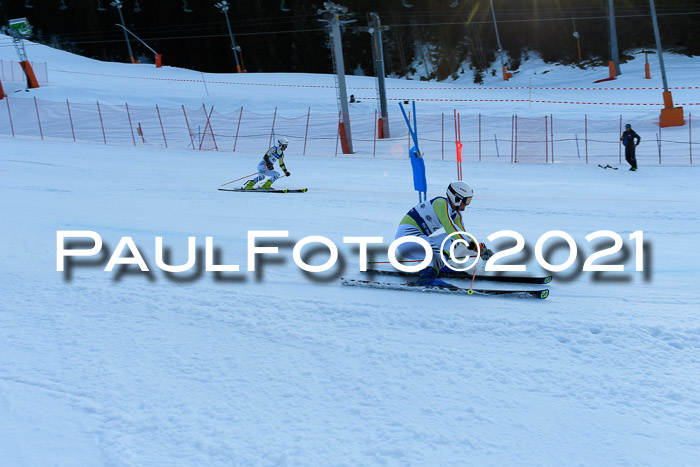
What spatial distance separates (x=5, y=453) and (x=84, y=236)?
20.9 ft

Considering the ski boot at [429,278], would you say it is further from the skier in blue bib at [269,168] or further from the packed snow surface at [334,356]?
the skier in blue bib at [269,168]

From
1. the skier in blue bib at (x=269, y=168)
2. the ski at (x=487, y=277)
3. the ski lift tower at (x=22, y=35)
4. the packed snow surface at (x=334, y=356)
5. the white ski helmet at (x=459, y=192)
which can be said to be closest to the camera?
the packed snow surface at (x=334, y=356)

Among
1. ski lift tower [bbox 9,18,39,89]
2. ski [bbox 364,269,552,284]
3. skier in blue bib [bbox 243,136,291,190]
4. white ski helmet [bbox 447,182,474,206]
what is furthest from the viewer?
ski lift tower [bbox 9,18,39,89]

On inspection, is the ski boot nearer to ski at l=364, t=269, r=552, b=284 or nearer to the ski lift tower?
ski at l=364, t=269, r=552, b=284

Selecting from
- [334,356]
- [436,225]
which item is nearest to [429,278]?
[436,225]

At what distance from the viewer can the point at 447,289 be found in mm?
7094

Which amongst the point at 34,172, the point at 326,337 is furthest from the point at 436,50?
the point at 326,337

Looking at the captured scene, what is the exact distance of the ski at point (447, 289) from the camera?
22.2 feet

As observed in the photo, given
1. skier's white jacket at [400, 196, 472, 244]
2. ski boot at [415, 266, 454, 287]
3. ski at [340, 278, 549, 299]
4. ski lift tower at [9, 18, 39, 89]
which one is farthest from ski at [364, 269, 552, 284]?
ski lift tower at [9, 18, 39, 89]

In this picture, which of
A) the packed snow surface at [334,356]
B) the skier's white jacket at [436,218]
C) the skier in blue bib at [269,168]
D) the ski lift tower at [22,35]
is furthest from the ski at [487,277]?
the ski lift tower at [22,35]

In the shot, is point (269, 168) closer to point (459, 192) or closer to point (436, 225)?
point (436, 225)

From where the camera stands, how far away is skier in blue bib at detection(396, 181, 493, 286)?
678 centimetres

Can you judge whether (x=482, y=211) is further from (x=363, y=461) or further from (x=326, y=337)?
(x=363, y=461)

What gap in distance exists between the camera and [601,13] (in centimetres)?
4706
